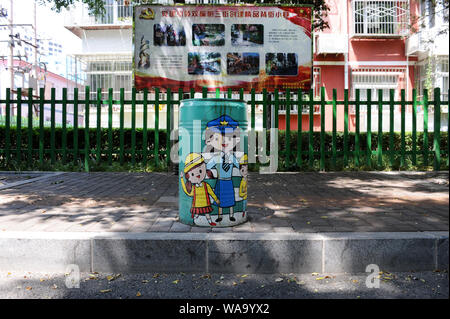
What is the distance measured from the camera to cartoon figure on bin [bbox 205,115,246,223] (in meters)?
3.58

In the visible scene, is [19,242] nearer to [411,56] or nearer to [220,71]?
[220,71]

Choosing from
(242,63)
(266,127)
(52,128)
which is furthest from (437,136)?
(52,128)

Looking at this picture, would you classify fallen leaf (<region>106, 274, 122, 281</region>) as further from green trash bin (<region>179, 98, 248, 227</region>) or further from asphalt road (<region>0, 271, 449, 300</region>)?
green trash bin (<region>179, 98, 248, 227</region>)

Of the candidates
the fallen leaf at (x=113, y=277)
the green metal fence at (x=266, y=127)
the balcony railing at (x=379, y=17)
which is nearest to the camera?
the fallen leaf at (x=113, y=277)

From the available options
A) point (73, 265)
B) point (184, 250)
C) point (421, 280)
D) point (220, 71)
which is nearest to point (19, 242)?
point (73, 265)

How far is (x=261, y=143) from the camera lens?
31.3 feet

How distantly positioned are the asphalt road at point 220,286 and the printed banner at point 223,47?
6.40 meters

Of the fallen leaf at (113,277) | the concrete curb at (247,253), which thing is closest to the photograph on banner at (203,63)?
the concrete curb at (247,253)

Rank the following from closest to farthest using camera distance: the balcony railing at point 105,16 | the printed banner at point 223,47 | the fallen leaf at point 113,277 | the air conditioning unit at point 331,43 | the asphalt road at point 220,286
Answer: the asphalt road at point 220,286, the fallen leaf at point 113,277, the printed banner at point 223,47, the air conditioning unit at point 331,43, the balcony railing at point 105,16

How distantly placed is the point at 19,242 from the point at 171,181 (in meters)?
3.99

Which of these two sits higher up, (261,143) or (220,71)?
(220,71)

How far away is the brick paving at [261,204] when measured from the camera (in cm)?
371

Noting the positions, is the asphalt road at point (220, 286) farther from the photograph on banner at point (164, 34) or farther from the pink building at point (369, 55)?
the pink building at point (369, 55)

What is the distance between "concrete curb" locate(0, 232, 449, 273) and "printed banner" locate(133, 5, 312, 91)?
619cm
